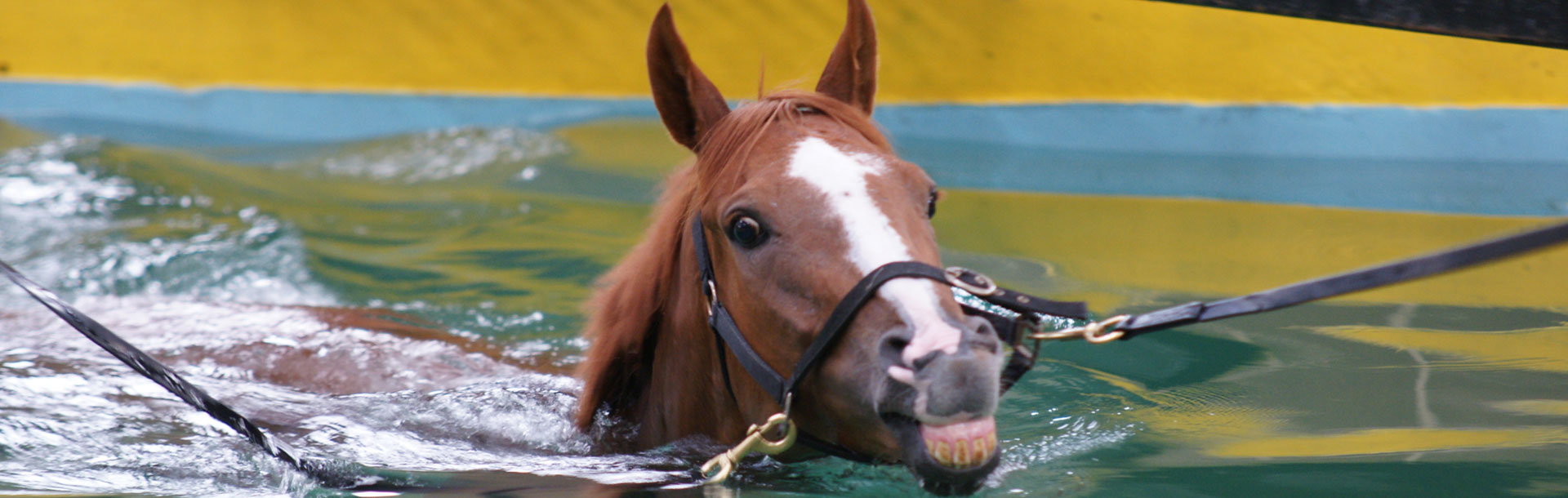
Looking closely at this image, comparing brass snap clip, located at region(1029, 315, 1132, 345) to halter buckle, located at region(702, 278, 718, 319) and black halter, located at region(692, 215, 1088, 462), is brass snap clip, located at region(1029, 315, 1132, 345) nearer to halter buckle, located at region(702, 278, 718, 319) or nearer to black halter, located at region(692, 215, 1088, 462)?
black halter, located at region(692, 215, 1088, 462)

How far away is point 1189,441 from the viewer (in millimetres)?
2906

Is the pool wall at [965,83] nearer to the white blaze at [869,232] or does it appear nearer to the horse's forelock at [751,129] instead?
the horse's forelock at [751,129]

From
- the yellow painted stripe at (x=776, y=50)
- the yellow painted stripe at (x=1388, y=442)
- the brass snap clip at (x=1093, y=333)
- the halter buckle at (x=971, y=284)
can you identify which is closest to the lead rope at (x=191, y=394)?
the halter buckle at (x=971, y=284)

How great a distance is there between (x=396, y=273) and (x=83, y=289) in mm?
1358

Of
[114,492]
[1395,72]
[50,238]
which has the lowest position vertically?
[114,492]

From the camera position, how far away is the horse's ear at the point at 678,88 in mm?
2328

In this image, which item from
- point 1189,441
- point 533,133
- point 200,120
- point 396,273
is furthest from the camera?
point 200,120

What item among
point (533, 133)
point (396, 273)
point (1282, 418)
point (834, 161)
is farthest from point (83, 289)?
point (1282, 418)

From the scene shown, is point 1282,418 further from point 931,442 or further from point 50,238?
point 50,238

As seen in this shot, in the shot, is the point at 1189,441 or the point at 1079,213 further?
the point at 1079,213

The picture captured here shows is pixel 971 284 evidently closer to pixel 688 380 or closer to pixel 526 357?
pixel 688 380

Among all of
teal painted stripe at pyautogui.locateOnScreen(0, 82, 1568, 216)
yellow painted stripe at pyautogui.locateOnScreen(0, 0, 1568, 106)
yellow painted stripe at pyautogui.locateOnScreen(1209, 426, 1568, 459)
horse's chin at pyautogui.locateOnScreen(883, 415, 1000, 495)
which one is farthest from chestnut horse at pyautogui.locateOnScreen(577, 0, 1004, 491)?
yellow painted stripe at pyautogui.locateOnScreen(0, 0, 1568, 106)

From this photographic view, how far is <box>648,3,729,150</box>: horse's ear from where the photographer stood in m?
2.33

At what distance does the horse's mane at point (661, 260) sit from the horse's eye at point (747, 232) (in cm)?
11
